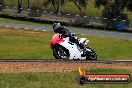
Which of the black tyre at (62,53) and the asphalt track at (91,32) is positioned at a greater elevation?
the black tyre at (62,53)

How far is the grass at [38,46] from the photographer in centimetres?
2834

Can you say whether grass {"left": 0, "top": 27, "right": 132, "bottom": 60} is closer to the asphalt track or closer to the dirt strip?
the asphalt track

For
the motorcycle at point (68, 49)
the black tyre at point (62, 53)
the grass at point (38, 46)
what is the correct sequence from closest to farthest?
the motorcycle at point (68, 49) < the black tyre at point (62, 53) < the grass at point (38, 46)

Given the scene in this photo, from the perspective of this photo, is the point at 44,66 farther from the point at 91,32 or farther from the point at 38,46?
the point at 91,32

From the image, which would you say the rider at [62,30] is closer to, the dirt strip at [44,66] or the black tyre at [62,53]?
the black tyre at [62,53]

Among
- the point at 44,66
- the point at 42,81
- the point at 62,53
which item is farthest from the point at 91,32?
the point at 42,81

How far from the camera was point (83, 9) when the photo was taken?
243 ft

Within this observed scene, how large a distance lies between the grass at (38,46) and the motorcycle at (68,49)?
7.23m

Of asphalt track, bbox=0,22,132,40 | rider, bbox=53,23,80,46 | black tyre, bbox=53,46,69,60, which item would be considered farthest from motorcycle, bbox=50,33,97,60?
asphalt track, bbox=0,22,132,40

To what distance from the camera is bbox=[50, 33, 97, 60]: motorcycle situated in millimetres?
18609

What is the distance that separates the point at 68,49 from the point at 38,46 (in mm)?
16009

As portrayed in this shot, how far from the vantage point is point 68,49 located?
18.7 meters

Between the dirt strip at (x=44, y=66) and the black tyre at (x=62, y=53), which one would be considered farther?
the black tyre at (x=62, y=53)

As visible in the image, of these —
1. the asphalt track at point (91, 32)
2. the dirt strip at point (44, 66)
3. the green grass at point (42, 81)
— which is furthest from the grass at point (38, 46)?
the green grass at point (42, 81)
